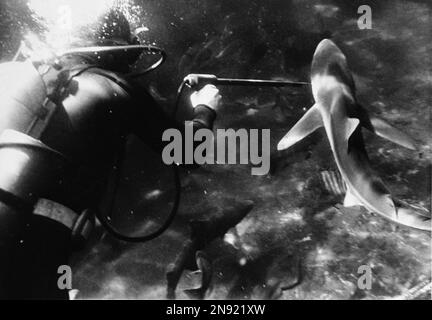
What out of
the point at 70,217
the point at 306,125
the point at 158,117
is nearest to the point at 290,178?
the point at 306,125

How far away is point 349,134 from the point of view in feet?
9.47

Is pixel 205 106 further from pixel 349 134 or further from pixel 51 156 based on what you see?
pixel 51 156

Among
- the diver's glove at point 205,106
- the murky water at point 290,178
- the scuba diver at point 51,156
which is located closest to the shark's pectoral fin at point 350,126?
the diver's glove at point 205,106

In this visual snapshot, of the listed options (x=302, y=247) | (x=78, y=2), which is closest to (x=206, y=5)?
(x=78, y=2)

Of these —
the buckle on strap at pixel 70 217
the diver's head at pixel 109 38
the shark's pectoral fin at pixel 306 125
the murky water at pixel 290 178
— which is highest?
the diver's head at pixel 109 38

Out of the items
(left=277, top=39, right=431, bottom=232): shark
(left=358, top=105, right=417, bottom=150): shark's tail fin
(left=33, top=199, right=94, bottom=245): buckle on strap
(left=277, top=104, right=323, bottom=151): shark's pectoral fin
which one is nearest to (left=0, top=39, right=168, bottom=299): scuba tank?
(left=33, top=199, right=94, bottom=245): buckle on strap

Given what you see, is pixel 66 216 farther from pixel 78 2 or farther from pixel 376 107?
pixel 376 107

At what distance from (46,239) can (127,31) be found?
6.67 feet

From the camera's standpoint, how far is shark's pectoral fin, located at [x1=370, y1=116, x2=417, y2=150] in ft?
10.0

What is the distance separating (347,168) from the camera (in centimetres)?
282

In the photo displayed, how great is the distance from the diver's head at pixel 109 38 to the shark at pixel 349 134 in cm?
179

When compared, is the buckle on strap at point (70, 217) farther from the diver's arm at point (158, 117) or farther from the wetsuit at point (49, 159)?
the diver's arm at point (158, 117)

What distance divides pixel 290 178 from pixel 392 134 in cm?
174

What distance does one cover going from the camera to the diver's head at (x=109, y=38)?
267 cm
